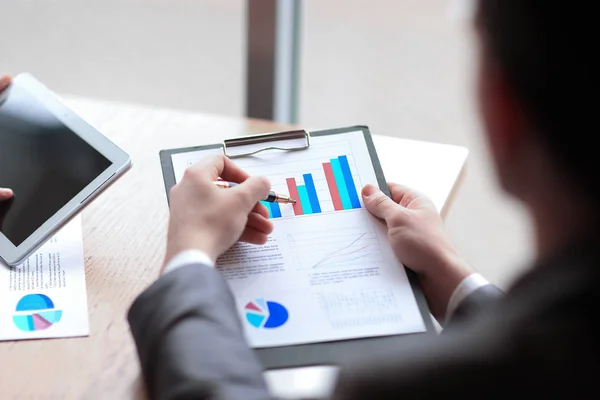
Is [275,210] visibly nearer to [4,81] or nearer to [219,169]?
[219,169]

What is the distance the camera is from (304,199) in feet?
3.36

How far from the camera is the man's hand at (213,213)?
2.88 feet

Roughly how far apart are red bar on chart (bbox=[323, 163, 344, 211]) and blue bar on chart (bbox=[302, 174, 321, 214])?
0.07ft

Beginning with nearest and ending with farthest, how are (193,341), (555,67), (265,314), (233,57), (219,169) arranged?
(555,67)
(193,341)
(265,314)
(219,169)
(233,57)

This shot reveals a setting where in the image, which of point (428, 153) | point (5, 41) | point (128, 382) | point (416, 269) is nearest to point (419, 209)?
point (416, 269)

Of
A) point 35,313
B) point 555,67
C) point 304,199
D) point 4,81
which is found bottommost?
point 35,313

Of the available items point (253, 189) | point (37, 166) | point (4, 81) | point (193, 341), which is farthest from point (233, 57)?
point (193, 341)

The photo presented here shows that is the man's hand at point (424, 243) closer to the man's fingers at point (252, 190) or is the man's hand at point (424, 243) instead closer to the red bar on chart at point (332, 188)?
the red bar on chart at point (332, 188)

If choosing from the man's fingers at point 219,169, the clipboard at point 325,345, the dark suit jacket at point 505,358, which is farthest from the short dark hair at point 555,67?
the man's fingers at point 219,169

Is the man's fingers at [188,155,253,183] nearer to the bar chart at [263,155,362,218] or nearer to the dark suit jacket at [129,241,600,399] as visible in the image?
the bar chart at [263,155,362,218]

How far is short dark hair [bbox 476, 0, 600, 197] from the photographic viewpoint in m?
0.51

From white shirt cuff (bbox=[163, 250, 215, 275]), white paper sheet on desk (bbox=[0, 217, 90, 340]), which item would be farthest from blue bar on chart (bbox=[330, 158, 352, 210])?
white paper sheet on desk (bbox=[0, 217, 90, 340])

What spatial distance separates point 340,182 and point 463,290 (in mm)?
236

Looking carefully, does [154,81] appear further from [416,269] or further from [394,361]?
[394,361]
